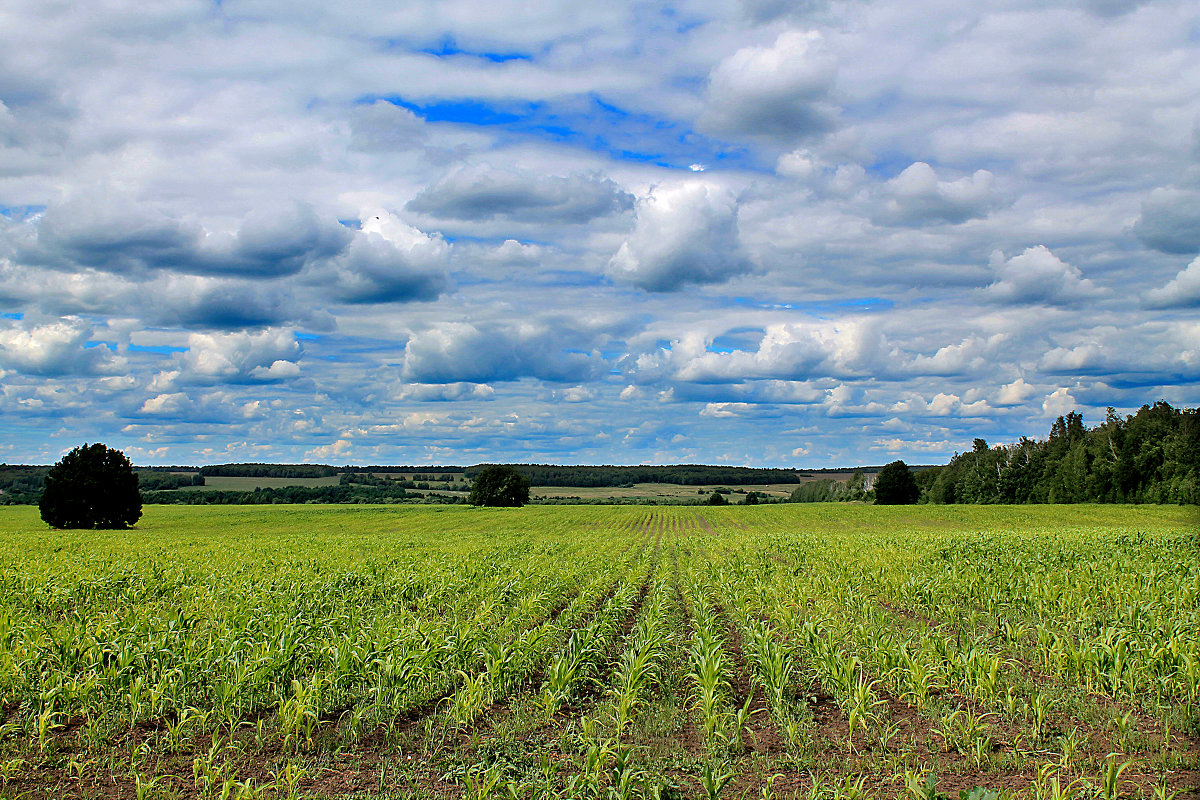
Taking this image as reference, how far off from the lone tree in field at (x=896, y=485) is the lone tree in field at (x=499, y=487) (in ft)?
199

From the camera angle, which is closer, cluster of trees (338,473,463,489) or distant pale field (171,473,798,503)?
distant pale field (171,473,798,503)

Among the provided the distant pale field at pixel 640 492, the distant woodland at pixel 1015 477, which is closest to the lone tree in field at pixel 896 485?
the distant woodland at pixel 1015 477

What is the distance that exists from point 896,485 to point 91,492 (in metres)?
110

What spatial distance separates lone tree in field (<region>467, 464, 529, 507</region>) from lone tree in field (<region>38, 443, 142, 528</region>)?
53.4m

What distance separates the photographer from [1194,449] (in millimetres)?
64125

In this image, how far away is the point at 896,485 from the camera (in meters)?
116

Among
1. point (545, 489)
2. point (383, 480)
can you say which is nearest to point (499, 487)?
point (383, 480)

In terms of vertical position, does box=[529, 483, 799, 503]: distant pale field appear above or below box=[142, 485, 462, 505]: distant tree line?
below

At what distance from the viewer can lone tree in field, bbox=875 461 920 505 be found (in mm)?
114875

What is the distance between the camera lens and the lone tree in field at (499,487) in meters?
113

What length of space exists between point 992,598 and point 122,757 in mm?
14870

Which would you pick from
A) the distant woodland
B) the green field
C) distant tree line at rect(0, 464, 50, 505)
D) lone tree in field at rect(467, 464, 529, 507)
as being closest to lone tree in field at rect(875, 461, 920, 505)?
the distant woodland

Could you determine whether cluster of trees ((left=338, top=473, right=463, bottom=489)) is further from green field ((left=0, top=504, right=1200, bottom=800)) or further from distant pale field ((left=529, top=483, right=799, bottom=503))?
green field ((left=0, top=504, right=1200, bottom=800))

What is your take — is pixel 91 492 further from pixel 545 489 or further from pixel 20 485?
pixel 545 489
